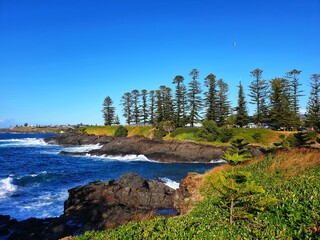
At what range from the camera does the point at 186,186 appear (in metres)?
17.2

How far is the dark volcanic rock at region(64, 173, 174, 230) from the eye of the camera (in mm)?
13312

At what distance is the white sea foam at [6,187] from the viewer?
2062cm

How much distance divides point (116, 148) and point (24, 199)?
2815cm

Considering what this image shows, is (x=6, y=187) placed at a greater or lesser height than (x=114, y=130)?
lesser

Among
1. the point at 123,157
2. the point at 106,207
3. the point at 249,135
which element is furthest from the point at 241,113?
the point at 106,207

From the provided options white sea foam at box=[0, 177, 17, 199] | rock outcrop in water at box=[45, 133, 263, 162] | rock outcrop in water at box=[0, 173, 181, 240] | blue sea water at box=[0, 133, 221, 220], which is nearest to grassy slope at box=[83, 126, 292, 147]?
rock outcrop in water at box=[45, 133, 263, 162]

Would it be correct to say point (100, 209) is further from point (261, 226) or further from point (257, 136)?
point (257, 136)

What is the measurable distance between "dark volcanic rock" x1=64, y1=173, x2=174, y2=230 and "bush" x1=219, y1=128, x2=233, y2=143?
31.1 metres

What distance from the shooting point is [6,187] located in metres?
22.3

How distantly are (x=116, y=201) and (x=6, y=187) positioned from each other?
1185 cm

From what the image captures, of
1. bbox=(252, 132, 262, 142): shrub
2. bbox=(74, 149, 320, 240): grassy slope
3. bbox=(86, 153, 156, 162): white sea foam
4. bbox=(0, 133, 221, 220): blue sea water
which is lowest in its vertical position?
bbox=(0, 133, 221, 220): blue sea water

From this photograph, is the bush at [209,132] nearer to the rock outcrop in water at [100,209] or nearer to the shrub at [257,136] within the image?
the shrub at [257,136]

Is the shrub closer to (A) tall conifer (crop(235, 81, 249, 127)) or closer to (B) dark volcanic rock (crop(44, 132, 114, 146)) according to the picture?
(A) tall conifer (crop(235, 81, 249, 127))

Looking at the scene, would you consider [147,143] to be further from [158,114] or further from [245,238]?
[245,238]
